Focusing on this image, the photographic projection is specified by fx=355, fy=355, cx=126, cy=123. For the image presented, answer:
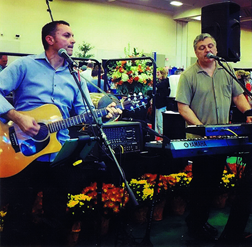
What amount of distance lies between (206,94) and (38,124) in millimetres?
1458

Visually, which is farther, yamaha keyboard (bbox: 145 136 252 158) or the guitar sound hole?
the guitar sound hole

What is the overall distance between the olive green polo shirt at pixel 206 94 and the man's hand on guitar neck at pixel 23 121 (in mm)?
1299

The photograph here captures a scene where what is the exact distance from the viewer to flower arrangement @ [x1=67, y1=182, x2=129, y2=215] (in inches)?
117

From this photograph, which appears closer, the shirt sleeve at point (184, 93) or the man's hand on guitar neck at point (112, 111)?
the man's hand on guitar neck at point (112, 111)

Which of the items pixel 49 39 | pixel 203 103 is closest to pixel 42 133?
pixel 49 39

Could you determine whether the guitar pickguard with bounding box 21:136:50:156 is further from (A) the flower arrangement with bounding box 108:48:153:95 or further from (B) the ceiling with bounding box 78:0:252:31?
(B) the ceiling with bounding box 78:0:252:31

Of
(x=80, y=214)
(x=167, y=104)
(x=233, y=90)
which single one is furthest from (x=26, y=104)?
(x=167, y=104)

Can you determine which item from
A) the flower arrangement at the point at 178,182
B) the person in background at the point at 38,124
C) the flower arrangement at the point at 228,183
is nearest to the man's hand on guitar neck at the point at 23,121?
the person in background at the point at 38,124

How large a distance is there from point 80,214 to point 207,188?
3.57 ft

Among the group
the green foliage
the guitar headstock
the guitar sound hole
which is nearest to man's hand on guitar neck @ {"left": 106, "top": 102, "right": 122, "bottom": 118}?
the guitar headstock

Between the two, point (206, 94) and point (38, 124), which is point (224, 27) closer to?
point (206, 94)

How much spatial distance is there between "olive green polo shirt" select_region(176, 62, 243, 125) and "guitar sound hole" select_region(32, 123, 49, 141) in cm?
119

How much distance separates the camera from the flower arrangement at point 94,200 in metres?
2.97

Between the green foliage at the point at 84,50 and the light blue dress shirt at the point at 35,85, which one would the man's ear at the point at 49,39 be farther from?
the green foliage at the point at 84,50
